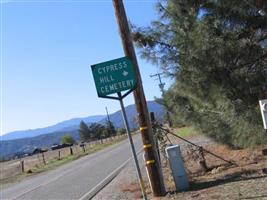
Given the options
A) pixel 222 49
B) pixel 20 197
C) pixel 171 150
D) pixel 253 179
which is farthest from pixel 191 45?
pixel 20 197

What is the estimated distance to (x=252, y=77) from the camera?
11797mm

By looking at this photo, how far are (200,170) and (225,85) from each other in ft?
11.6

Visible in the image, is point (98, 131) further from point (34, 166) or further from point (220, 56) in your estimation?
point (220, 56)

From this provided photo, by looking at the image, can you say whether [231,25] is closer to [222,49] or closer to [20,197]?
[222,49]

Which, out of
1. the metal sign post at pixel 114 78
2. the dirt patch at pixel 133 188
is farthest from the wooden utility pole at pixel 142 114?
the metal sign post at pixel 114 78

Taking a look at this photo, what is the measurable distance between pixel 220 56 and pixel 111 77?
9.86ft

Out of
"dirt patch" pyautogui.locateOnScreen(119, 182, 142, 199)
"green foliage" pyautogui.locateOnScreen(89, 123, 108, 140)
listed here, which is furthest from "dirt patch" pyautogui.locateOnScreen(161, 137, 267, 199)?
"green foliage" pyautogui.locateOnScreen(89, 123, 108, 140)

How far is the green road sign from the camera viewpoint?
9672mm

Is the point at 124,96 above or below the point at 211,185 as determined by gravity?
above

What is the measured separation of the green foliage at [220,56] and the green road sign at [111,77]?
2.43 metres

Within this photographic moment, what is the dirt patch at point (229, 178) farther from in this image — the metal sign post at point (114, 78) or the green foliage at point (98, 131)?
the green foliage at point (98, 131)

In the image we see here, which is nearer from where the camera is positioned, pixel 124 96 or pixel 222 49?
pixel 124 96

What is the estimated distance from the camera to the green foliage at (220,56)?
37.9 ft

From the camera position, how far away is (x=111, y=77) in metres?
9.67
